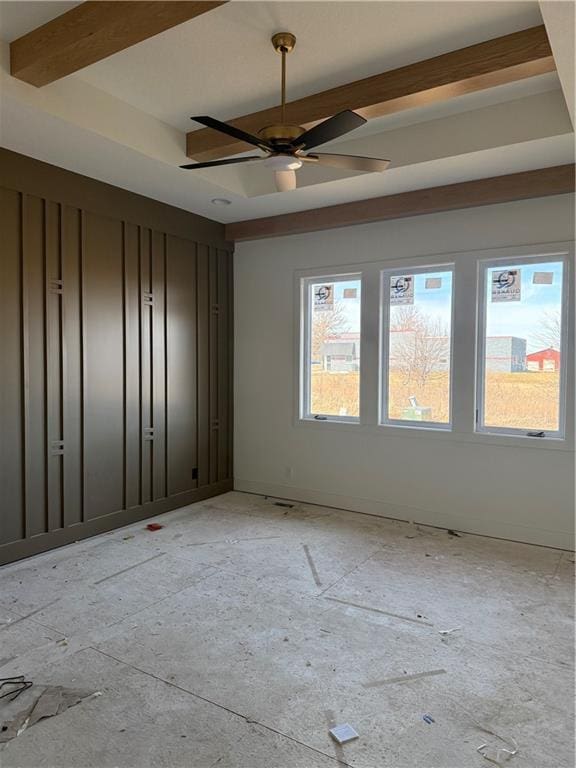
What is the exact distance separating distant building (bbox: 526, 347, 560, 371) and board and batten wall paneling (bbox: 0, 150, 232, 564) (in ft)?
10.3

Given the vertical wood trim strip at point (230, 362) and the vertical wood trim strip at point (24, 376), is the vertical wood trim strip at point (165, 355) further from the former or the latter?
the vertical wood trim strip at point (24, 376)

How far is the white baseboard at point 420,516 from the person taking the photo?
166 inches

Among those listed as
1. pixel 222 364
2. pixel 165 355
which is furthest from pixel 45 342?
pixel 222 364

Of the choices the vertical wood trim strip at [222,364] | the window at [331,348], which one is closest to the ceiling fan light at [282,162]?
the window at [331,348]

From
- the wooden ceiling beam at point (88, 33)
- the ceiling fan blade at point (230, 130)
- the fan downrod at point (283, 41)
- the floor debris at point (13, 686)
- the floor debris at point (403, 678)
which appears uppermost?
the fan downrod at point (283, 41)

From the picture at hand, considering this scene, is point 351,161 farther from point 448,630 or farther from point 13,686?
point 13,686

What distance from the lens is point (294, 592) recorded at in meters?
3.37

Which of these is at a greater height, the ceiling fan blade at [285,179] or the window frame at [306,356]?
A: the ceiling fan blade at [285,179]

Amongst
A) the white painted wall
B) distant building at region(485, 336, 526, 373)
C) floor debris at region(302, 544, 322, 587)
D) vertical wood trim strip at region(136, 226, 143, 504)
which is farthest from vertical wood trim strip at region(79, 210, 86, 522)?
distant building at region(485, 336, 526, 373)

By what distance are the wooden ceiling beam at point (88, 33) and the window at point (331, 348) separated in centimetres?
309

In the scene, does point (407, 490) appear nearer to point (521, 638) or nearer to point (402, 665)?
point (521, 638)

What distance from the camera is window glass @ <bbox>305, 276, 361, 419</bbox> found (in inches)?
206

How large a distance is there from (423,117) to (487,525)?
3.31 meters

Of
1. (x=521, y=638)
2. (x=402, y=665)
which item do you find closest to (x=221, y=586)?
(x=402, y=665)
